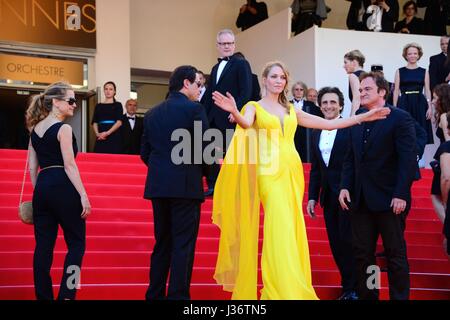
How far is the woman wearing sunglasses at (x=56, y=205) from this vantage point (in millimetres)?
6020

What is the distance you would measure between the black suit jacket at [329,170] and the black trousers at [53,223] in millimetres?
2215

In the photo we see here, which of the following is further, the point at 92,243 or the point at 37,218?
the point at 92,243

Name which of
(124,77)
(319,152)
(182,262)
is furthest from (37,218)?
(124,77)

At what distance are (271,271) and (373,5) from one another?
10.3m

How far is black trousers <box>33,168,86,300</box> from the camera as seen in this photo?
6016mm

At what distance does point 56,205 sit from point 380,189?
2294 millimetres

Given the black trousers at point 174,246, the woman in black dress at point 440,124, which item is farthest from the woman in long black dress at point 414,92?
the black trousers at point 174,246

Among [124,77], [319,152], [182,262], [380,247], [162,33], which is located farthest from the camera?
[162,33]

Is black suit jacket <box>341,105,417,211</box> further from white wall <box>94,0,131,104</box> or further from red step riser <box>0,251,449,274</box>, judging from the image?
white wall <box>94,0,131,104</box>

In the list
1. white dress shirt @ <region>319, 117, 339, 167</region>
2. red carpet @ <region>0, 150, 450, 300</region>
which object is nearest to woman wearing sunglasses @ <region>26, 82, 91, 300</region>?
red carpet @ <region>0, 150, 450, 300</region>

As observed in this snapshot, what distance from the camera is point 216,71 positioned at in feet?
29.6

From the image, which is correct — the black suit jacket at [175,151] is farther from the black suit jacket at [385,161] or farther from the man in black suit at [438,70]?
the man in black suit at [438,70]

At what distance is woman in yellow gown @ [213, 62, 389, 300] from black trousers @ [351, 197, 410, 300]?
0.48m

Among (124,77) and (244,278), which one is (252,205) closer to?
(244,278)
